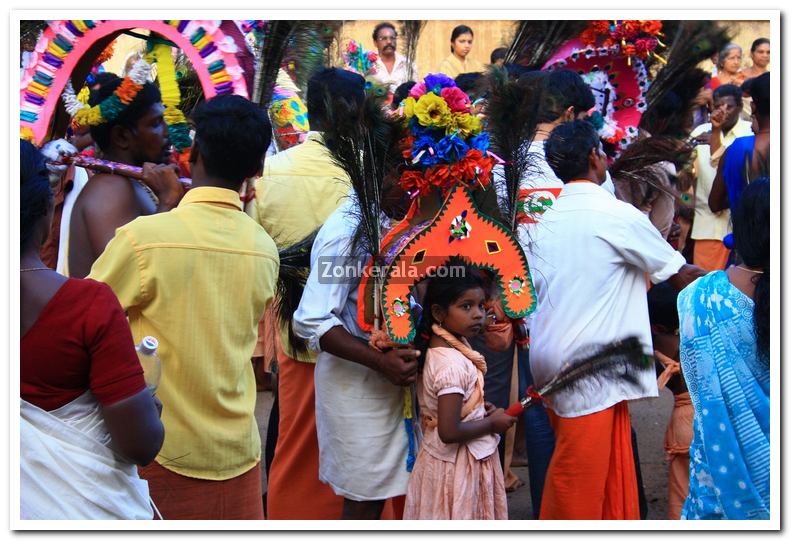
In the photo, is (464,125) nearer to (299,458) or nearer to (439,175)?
(439,175)

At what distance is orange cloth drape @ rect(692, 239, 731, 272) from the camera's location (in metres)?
6.84

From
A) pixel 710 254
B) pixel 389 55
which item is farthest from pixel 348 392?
pixel 389 55

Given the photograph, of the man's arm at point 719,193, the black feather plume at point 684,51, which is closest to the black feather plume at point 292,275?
the man's arm at point 719,193

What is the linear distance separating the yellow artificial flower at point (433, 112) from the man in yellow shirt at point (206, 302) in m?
0.51

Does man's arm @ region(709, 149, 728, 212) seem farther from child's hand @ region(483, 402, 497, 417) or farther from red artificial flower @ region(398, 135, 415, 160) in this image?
red artificial flower @ region(398, 135, 415, 160)

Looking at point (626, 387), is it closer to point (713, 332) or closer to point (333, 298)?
point (713, 332)

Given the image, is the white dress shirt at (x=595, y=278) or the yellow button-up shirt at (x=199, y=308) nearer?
the yellow button-up shirt at (x=199, y=308)

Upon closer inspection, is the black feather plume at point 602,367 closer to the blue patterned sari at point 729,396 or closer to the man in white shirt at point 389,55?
the blue patterned sari at point 729,396

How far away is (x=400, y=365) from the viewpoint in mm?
3182

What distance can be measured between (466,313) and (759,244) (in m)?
1.04

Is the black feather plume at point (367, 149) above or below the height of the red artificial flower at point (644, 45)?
below

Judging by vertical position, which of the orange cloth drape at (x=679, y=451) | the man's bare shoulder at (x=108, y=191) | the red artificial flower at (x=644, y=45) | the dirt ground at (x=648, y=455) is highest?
the red artificial flower at (x=644, y=45)

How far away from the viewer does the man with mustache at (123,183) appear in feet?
10.8
